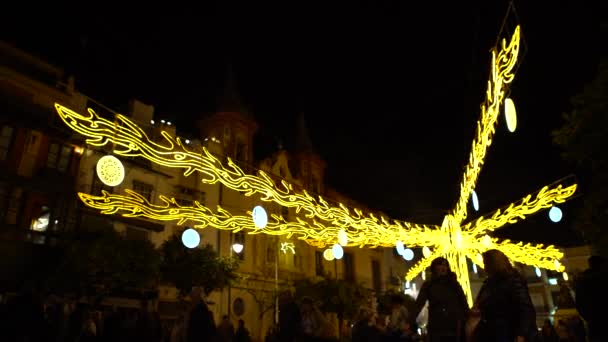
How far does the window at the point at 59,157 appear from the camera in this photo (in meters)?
20.5

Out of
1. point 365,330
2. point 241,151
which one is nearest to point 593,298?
point 365,330

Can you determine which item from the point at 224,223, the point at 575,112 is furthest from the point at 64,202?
the point at 575,112

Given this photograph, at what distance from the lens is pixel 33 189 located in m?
19.2

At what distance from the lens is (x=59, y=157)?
20.8 meters

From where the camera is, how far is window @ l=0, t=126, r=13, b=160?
62.0 ft

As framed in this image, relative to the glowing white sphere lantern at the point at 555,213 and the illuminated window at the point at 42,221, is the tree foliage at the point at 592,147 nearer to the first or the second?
the glowing white sphere lantern at the point at 555,213

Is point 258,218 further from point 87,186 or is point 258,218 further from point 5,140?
point 5,140

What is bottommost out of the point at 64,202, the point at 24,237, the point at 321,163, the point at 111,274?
the point at 111,274

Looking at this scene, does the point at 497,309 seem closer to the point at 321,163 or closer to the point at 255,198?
the point at 255,198

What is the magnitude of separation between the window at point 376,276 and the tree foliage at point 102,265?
2810 centimetres

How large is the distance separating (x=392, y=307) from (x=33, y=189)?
18057mm

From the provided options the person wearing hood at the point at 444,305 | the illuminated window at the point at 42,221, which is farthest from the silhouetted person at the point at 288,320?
the illuminated window at the point at 42,221

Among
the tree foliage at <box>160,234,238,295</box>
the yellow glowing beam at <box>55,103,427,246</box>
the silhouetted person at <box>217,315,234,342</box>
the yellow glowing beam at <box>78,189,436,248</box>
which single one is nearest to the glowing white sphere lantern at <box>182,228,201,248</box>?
the yellow glowing beam at <box>78,189,436,248</box>

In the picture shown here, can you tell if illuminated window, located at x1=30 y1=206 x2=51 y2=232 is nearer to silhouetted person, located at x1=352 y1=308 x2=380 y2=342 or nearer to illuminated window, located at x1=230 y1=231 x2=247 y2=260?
illuminated window, located at x1=230 y1=231 x2=247 y2=260
